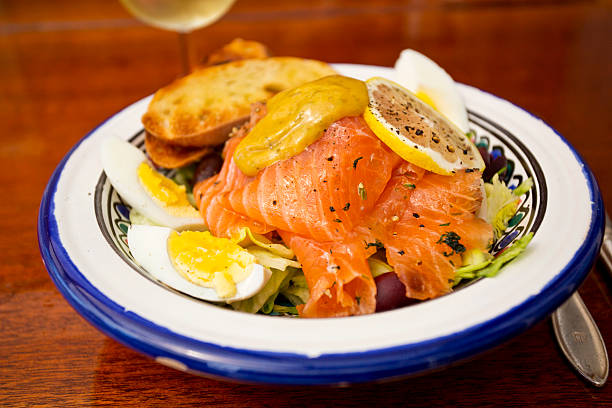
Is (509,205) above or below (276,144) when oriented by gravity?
below

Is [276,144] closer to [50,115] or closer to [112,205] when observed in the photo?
[112,205]

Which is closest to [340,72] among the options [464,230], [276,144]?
[276,144]

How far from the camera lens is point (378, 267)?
5.33 feet

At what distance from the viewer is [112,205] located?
188 cm

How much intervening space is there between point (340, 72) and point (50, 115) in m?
1.85

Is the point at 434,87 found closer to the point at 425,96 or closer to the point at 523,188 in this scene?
the point at 425,96

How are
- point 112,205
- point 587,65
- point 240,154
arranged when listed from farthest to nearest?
point 587,65, point 112,205, point 240,154

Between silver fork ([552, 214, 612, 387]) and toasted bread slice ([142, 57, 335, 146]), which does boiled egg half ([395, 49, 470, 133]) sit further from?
silver fork ([552, 214, 612, 387])

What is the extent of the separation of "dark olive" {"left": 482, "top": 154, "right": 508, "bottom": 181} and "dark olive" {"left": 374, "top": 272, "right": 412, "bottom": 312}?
2.34 feet

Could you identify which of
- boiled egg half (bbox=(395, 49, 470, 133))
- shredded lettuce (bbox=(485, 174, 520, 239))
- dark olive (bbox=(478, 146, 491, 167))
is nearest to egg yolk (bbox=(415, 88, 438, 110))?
boiled egg half (bbox=(395, 49, 470, 133))

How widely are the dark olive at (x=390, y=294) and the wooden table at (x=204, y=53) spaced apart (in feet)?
0.72

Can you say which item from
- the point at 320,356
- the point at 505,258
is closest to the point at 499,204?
the point at 505,258

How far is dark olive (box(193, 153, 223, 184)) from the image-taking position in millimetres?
2117

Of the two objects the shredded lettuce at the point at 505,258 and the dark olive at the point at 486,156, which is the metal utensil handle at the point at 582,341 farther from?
the dark olive at the point at 486,156
